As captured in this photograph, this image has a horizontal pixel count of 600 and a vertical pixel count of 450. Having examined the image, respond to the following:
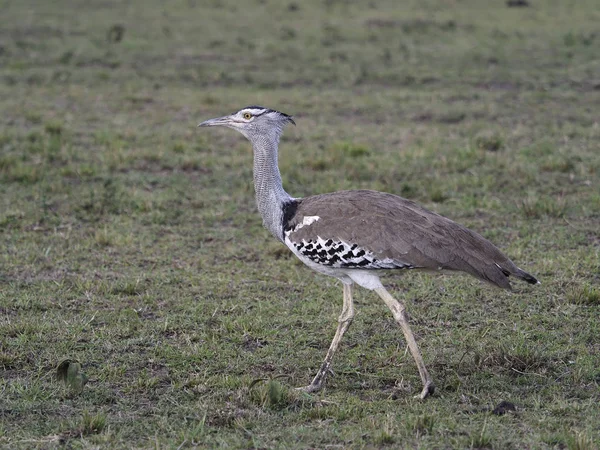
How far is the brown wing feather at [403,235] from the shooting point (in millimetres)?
4000

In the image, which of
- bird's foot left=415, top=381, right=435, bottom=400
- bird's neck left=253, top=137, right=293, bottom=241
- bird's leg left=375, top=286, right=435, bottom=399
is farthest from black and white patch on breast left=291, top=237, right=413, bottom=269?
bird's foot left=415, top=381, right=435, bottom=400

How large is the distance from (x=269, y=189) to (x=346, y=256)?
550mm

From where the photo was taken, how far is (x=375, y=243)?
4016 millimetres

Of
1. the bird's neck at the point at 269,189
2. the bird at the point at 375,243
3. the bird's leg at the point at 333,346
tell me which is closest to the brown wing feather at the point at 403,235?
the bird at the point at 375,243

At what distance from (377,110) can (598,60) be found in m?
4.39

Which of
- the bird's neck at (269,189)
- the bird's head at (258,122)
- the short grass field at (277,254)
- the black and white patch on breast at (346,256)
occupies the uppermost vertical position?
the bird's head at (258,122)

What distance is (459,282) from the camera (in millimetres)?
5504

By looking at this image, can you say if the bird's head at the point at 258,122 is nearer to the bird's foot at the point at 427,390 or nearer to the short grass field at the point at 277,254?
the short grass field at the point at 277,254

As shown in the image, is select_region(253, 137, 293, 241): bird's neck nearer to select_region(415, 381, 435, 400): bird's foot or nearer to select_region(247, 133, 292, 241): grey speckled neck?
select_region(247, 133, 292, 241): grey speckled neck

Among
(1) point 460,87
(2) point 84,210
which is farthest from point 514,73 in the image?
(2) point 84,210

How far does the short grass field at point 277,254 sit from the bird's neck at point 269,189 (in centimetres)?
68

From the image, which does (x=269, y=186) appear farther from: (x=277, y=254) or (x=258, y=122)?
(x=277, y=254)

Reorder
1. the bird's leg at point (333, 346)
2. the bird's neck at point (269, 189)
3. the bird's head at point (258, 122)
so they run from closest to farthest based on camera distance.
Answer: the bird's leg at point (333, 346), the bird's neck at point (269, 189), the bird's head at point (258, 122)

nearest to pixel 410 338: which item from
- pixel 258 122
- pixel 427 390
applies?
pixel 427 390
